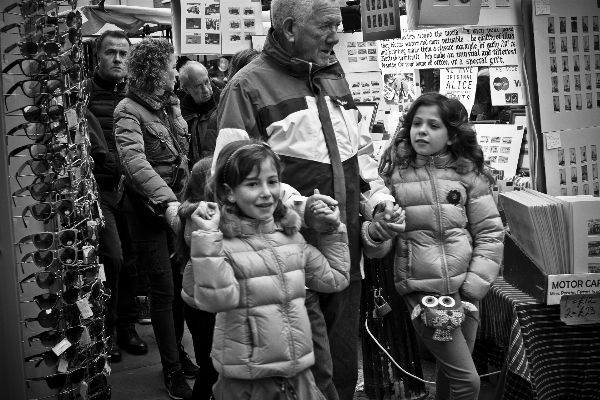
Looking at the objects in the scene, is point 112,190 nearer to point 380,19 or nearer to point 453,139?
point 380,19

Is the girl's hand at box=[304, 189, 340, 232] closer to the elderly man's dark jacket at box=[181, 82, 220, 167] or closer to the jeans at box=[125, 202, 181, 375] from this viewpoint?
the jeans at box=[125, 202, 181, 375]

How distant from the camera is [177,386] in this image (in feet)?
16.9

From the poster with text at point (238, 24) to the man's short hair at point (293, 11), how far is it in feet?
8.82

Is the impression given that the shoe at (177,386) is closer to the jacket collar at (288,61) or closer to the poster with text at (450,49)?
the jacket collar at (288,61)

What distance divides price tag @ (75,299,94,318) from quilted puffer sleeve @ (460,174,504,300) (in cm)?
173

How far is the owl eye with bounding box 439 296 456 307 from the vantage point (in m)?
3.80

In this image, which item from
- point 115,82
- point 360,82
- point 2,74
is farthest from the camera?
point 360,82

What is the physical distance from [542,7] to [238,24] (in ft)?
7.48

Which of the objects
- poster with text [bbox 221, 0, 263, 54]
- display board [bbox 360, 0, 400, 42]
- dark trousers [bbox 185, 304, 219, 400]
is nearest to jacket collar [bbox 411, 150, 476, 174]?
dark trousers [bbox 185, 304, 219, 400]

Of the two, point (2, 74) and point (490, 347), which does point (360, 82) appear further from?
point (2, 74)

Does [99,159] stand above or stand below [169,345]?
above

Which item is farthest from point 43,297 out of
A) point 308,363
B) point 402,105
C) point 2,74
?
point 402,105

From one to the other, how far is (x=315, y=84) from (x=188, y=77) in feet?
8.34

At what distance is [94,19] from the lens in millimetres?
10391
